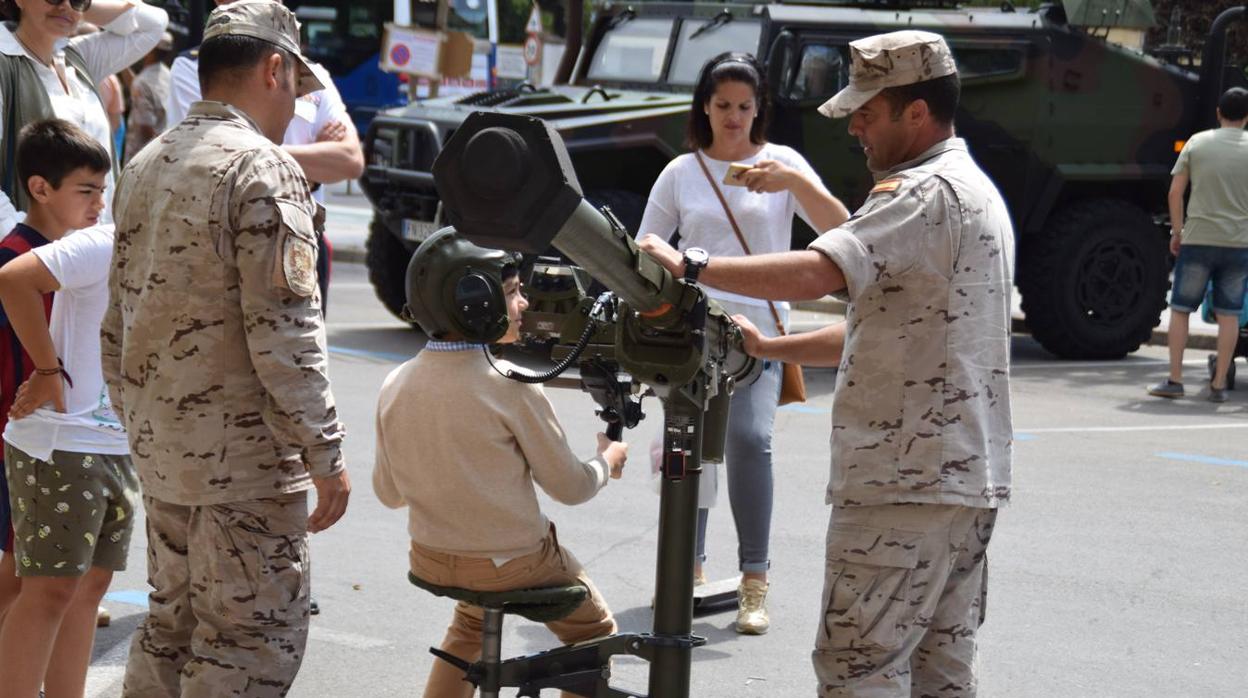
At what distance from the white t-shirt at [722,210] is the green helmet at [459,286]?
1.90 metres

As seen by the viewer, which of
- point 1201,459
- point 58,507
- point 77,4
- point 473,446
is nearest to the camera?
point 473,446

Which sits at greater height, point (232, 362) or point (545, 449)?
point (232, 362)

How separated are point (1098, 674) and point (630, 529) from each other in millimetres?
2141

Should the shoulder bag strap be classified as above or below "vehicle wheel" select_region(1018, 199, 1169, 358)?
above

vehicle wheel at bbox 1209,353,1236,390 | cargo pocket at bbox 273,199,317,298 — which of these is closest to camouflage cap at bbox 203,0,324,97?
cargo pocket at bbox 273,199,317,298

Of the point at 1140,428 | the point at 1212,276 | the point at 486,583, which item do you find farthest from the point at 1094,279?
the point at 486,583

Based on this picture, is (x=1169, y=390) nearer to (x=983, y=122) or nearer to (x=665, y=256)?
(x=983, y=122)

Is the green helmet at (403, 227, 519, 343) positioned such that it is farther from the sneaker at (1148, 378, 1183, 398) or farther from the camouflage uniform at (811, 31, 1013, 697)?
the sneaker at (1148, 378, 1183, 398)

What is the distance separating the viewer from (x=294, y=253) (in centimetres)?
343

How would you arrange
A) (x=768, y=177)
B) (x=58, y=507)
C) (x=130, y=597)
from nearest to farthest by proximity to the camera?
(x=58, y=507) < (x=768, y=177) < (x=130, y=597)

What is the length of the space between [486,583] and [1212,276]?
8018 mm

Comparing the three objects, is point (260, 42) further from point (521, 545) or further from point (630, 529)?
point (630, 529)

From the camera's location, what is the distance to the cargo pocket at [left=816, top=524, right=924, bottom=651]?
3.46 meters

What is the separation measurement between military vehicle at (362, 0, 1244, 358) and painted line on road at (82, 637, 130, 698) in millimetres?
5911
